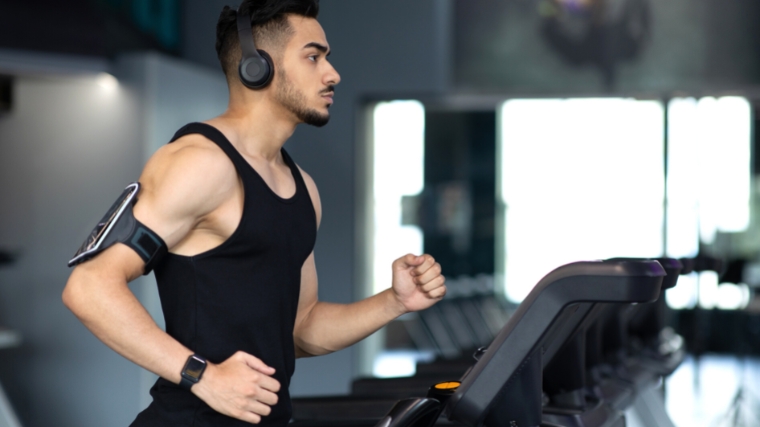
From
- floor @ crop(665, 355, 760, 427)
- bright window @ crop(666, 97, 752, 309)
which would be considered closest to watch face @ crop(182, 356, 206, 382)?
floor @ crop(665, 355, 760, 427)

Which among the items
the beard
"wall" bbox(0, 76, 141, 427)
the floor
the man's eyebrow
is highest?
the man's eyebrow

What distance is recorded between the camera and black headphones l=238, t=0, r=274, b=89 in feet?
4.92

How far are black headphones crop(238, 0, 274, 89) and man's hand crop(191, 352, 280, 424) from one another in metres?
0.53

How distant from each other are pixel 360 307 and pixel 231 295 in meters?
0.40

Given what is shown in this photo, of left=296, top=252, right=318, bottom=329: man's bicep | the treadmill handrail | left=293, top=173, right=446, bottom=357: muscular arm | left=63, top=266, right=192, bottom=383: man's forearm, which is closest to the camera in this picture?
the treadmill handrail

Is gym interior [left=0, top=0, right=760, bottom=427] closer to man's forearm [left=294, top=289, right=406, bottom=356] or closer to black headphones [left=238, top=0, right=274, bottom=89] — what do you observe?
man's forearm [left=294, top=289, right=406, bottom=356]

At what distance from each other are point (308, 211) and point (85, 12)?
9.76 feet

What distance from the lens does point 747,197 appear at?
747 centimetres

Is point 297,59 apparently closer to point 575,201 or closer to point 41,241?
point 41,241

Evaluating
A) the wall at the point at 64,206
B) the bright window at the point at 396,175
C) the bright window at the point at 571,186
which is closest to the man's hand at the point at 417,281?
the wall at the point at 64,206

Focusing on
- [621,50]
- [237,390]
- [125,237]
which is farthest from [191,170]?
[621,50]

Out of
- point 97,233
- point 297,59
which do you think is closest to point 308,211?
point 297,59

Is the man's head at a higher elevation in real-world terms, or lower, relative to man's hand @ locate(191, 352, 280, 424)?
higher

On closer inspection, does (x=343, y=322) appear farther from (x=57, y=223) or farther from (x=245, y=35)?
(x=57, y=223)
